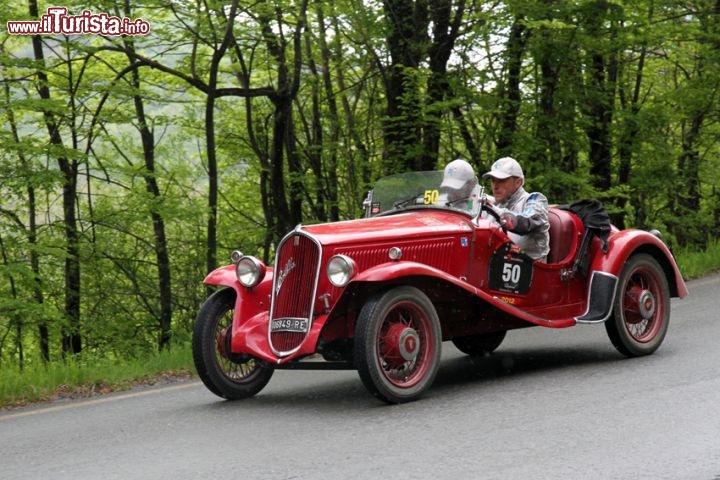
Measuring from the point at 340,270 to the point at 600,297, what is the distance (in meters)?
2.62

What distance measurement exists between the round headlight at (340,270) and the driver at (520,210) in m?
1.59

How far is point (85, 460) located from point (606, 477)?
2.83 m

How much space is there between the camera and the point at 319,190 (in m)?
19.8

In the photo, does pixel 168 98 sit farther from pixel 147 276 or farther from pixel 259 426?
pixel 259 426

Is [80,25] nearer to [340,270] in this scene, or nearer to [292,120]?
[292,120]

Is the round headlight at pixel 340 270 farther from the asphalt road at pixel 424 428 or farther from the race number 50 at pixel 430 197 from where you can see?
the race number 50 at pixel 430 197

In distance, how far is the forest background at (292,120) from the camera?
14.3m

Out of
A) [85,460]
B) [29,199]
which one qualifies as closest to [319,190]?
[29,199]

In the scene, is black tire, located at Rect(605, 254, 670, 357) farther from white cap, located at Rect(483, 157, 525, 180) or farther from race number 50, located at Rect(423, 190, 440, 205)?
race number 50, located at Rect(423, 190, 440, 205)

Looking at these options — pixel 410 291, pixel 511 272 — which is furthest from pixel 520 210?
pixel 410 291

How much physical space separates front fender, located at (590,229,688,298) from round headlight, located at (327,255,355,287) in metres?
2.64

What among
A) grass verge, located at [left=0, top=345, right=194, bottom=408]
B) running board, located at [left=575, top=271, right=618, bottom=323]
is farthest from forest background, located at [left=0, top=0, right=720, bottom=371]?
running board, located at [left=575, top=271, right=618, bottom=323]

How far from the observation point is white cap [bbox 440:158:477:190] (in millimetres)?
7707

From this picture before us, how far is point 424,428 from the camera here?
569 centimetres
